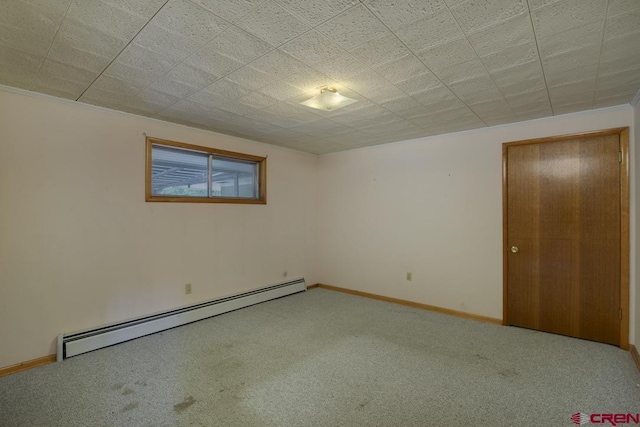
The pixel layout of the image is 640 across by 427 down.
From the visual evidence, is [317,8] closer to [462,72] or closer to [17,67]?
[462,72]

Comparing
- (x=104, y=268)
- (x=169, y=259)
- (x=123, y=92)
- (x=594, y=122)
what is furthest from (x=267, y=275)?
(x=594, y=122)

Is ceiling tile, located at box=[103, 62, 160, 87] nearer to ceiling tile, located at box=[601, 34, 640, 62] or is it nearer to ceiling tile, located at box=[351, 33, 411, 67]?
ceiling tile, located at box=[351, 33, 411, 67]

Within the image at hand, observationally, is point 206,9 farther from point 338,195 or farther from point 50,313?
point 338,195

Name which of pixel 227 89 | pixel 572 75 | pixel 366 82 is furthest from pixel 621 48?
pixel 227 89

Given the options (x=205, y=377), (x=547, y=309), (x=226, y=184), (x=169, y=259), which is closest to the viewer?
(x=205, y=377)

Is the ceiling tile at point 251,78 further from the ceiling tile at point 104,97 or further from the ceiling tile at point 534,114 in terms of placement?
the ceiling tile at point 534,114

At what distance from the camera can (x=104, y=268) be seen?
2.96 m

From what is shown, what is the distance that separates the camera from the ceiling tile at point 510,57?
6.08 feet

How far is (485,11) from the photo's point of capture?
152 centimetres

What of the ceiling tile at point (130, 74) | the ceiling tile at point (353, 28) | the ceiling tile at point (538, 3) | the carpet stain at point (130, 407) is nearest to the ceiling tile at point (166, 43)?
the ceiling tile at point (130, 74)

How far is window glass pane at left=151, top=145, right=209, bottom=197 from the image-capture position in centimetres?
340

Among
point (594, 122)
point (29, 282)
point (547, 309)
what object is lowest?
point (547, 309)

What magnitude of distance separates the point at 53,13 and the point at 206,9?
31.8 inches

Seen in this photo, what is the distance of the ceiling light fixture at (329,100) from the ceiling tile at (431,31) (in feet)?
2.56
